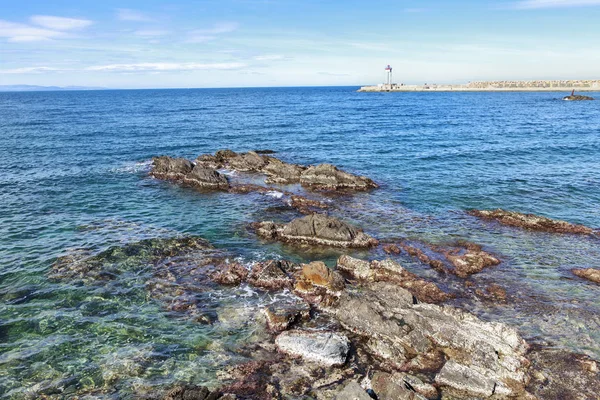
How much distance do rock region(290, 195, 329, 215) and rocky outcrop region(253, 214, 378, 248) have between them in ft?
17.9

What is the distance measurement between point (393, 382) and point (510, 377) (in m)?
5.07

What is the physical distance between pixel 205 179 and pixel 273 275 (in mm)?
22325

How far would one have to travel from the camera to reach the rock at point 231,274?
22297 mm

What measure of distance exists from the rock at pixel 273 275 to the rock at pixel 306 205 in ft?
35.2

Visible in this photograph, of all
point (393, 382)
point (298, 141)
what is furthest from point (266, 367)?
point (298, 141)

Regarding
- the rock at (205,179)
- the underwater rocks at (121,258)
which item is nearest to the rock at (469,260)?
the underwater rocks at (121,258)

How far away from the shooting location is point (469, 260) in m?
24.1

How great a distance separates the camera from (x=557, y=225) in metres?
29.4

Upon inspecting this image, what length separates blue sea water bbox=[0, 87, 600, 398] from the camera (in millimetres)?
16578

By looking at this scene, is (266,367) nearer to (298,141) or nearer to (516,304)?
(516,304)

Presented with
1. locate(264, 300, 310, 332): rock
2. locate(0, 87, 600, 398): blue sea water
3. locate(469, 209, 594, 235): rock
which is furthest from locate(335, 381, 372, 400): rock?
locate(469, 209, 594, 235): rock

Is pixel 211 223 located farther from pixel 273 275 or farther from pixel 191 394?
pixel 191 394

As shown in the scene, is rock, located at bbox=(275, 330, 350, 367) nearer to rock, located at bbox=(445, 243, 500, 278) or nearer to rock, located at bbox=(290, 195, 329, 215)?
rock, located at bbox=(445, 243, 500, 278)

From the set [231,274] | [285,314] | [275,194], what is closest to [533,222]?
[285,314]
